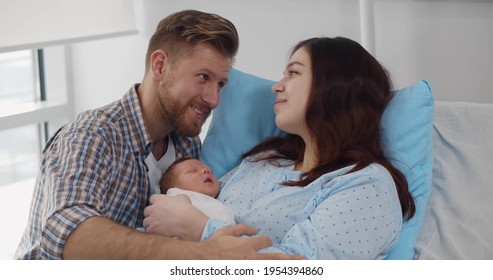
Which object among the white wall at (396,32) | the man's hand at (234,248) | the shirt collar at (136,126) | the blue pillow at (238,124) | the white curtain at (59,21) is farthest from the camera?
the white curtain at (59,21)

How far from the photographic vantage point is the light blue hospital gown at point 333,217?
139cm

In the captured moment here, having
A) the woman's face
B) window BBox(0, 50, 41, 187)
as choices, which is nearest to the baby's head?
the woman's face

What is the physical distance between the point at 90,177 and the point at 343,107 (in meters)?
0.54

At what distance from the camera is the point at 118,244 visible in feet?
4.63

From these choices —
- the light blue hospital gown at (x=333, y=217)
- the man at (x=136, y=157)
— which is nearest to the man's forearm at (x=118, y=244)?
the man at (x=136, y=157)

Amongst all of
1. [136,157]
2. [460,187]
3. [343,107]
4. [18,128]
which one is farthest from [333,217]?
[18,128]

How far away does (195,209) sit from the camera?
5.08ft

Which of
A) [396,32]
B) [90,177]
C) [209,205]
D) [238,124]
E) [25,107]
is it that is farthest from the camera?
[25,107]

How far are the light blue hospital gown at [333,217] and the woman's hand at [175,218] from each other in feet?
0.11

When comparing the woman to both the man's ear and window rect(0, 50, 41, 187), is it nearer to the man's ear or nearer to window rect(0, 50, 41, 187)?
the man's ear

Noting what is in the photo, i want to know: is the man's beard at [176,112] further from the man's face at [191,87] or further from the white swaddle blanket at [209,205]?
the white swaddle blanket at [209,205]

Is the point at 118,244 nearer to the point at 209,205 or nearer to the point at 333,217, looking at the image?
the point at 209,205
